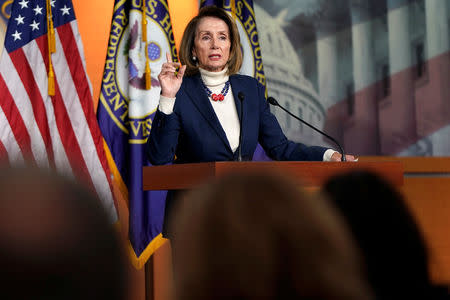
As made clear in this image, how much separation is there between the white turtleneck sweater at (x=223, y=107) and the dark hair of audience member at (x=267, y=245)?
5.98 ft

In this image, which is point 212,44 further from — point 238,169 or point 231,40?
point 238,169

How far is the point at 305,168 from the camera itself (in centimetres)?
188

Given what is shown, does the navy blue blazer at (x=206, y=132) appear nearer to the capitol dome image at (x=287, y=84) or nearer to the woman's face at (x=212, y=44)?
the woman's face at (x=212, y=44)

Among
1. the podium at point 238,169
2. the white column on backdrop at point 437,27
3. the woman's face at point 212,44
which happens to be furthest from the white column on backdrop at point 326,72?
the podium at point 238,169

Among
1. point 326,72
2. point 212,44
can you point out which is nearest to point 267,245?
point 212,44

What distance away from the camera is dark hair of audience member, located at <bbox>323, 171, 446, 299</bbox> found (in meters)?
0.80

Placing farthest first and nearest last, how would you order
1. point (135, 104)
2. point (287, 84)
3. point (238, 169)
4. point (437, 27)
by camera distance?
point (437, 27), point (287, 84), point (135, 104), point (238, 169)

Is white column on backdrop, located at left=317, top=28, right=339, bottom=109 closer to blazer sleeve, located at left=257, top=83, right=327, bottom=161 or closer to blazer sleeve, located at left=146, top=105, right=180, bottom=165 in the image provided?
blazer sleeve, located at left=257, top=83, right=327, bottom=161

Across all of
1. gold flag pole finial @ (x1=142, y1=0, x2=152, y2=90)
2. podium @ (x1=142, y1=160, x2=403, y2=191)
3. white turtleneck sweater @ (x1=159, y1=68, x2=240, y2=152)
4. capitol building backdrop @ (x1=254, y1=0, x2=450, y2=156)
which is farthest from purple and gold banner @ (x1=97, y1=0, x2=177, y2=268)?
podium @ (x1=142, y1=160, x2=403, y2=191)

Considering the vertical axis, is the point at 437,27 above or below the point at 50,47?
Answer: above

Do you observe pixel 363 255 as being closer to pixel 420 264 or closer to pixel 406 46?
pixel 420 264

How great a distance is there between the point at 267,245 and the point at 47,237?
0.19 metres

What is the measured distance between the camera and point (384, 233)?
809mm

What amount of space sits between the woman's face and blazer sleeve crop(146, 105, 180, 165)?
407 mm
